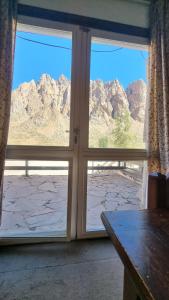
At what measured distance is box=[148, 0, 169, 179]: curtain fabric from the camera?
2.19 m

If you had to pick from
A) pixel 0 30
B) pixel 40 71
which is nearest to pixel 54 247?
pixel 40 71

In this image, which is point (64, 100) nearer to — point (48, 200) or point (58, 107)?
point (58, 107)

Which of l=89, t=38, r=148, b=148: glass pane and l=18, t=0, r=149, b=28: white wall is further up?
l=18, t=0, r=149, b=28: white wall

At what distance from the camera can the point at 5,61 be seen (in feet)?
6.22

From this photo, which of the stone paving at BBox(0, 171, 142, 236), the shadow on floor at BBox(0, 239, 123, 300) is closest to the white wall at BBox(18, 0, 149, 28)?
the stone paving at BBox(0, 171, 142, 236)

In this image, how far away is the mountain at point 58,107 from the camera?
6.97 ft

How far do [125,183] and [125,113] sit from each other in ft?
2.68

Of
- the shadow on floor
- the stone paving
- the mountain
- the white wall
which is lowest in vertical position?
the shadow on floor

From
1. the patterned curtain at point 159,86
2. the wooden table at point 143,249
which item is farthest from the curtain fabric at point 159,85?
the wooden table at point 143,249

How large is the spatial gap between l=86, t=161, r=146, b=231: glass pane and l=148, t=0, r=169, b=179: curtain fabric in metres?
0.32

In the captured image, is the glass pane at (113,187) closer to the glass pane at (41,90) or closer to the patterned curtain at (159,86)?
the patterned curtain at (159,86)

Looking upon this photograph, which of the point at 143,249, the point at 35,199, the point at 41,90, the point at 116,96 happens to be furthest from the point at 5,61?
the point at 143,249

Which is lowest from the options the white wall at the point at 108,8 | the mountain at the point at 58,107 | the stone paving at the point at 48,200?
the stone paving at the point at 48,200

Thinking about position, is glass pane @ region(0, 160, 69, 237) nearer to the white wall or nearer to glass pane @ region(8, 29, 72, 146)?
glass pane @ region(8, 29, 72, 146)
